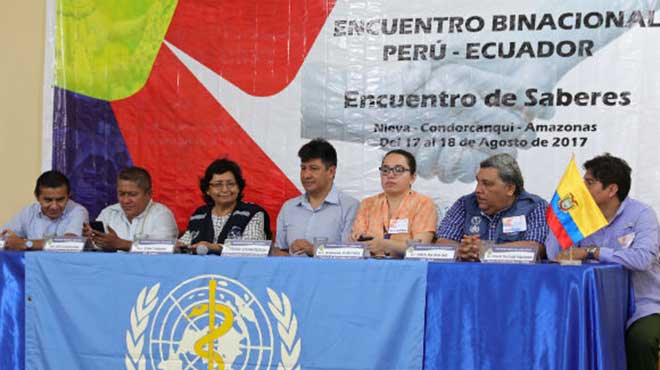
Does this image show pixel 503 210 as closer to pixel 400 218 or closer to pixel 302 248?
pixel 400 218

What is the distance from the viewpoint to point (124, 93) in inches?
208

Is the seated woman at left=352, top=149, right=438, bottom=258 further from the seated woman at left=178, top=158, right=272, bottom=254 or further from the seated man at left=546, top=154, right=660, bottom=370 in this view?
the seated man at left=546, top=154, right=660, bottom=370

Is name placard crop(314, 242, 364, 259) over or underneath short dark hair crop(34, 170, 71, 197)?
underneath

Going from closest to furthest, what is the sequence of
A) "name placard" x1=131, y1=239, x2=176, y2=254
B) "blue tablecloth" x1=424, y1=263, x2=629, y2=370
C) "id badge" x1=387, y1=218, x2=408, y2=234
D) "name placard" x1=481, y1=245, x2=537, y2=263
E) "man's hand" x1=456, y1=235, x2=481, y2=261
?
"blue tablecloth" x1=424, y1=263, x2=629, y2=370
"name placard" x1=481, y1=245, x2=537, y2=263
"man's hand" x1=456, y1=235, x2=481, y2=261
"name placard" x1=131, y1=239, x2=176, y2=254
"id badge" x1=387, y1=218, x2=408, y2=234

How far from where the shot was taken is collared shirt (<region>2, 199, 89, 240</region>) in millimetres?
4688

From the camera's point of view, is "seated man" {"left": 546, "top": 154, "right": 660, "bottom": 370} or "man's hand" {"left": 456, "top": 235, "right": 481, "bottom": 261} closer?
"man's hand" {"left": 456, "top": 235, "right": 481, "bottom": 261}

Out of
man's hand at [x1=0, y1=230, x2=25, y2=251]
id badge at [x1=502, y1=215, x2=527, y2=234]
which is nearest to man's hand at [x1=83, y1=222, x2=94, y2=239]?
man's hand at [x1=0, y1=230, x2=25, y2=251]

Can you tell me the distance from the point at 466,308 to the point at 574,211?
22.9 inches

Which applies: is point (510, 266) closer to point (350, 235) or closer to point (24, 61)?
point (350, 235)

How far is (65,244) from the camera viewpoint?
3633 mm

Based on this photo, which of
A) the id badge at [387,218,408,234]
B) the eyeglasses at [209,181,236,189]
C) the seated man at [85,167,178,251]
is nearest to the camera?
the id badge at [387,218,408,234]

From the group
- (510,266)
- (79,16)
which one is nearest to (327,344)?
(510,266)

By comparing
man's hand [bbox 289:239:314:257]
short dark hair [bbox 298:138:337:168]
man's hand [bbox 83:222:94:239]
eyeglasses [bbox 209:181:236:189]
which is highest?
short dark hair [bbox 298:138:337:168]

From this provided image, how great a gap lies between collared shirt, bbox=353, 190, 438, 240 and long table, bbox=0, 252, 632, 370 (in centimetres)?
96
